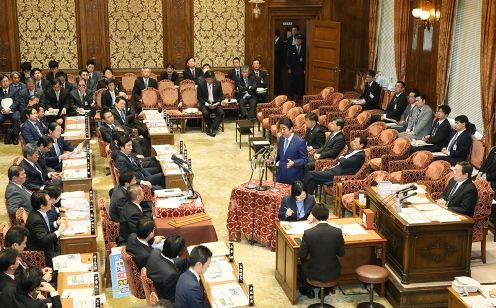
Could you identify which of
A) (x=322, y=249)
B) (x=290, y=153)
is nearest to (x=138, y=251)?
(x=322, y=249)

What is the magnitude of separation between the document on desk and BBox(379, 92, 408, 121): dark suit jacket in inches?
325

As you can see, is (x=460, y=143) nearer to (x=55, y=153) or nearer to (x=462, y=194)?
(x=462, y=194)

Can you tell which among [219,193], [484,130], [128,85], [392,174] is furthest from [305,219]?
[128,85]

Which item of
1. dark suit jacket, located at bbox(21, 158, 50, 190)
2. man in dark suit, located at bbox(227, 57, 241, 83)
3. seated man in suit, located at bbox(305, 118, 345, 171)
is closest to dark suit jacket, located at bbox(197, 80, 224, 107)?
man in dark suit, located at bbox(227, 57, 241, 83)

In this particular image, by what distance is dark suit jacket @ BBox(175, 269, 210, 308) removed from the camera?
6422 mm

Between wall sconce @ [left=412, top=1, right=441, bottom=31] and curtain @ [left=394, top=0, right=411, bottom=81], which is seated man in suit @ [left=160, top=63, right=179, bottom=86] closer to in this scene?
curtain @ [left=394, top=0, right=411, bottom=81]

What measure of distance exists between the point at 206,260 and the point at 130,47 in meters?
12.2

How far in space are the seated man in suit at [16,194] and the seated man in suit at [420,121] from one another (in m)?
6.98

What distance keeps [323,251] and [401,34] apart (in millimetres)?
8817

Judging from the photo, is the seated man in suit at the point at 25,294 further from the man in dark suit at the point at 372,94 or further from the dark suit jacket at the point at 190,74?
the dark suit jacket at the point at 190,74

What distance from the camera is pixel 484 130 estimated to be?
1186 centimetres

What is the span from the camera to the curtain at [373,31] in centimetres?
1706

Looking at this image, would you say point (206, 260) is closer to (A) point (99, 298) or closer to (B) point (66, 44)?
(A) point (99, 298)

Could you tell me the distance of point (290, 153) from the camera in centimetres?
1060
